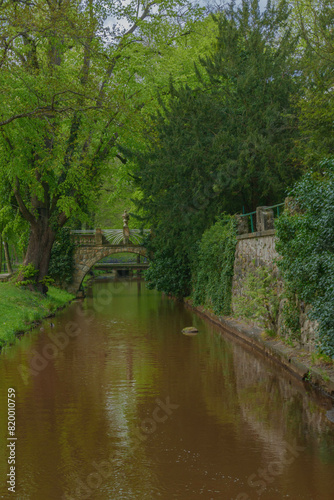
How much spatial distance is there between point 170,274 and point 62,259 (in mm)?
6474

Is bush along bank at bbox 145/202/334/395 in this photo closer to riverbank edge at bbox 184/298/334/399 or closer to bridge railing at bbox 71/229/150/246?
riverbank edge at bbox 184/298/334/399

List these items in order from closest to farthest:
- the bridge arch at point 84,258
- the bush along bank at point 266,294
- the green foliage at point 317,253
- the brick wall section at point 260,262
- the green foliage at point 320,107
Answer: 1. the green foliage at point 317,253
2. the bush along bank at point 266,294
3. the brick wall section at point 260,262
4. the green foliage at point 320,107
5. the bridge arch at point 84,258

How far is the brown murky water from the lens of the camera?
6.55 meters

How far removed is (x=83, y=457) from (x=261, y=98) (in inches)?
596

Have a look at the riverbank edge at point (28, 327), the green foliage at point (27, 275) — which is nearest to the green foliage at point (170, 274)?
the riverbank edge at point (28, 327)

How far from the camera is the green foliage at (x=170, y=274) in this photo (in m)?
28.6

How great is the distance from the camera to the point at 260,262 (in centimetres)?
1648

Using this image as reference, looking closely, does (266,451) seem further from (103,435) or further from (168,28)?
(168,28)

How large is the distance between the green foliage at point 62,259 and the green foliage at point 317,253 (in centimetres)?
2134

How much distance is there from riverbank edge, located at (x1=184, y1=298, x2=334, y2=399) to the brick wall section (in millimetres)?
362

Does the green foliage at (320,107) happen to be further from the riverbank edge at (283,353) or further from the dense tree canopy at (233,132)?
the riverbank edge at (283,353)

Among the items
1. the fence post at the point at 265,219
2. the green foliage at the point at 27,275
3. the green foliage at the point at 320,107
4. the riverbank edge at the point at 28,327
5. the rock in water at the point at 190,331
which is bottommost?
the rock in water at the point at 190,331

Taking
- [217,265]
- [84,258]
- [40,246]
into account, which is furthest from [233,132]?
[84,258]

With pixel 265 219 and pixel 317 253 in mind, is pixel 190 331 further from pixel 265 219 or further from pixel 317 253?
pixel 317 253
